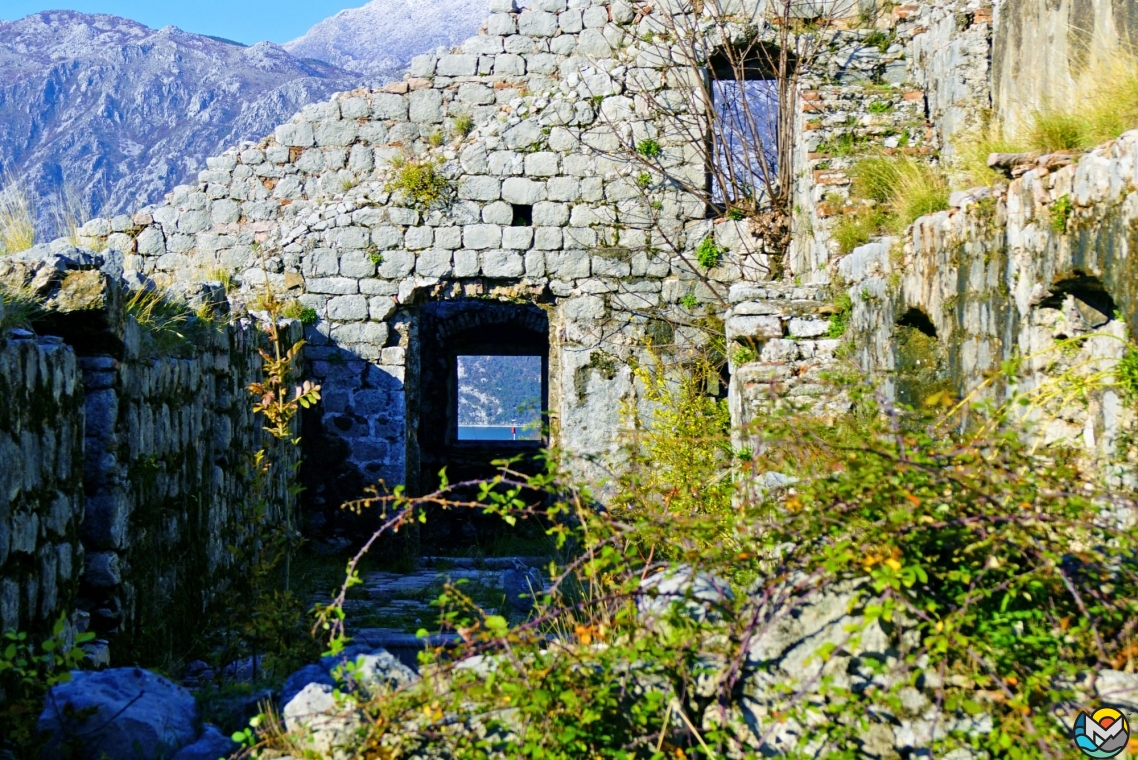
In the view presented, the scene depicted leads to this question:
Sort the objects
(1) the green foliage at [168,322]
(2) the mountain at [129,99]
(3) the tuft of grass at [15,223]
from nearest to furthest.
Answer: (1) the green foliage at [168,322] → (3) the tuft of grass at [15,223] → (2) the mountain at [129,99]

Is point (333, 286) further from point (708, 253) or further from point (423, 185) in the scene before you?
point (708, 253)

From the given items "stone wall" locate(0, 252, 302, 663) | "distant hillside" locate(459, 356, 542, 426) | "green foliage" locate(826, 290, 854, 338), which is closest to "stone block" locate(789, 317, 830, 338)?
"green foliage" locate(826, 290, 854, 338)

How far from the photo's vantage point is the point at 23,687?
3.48m

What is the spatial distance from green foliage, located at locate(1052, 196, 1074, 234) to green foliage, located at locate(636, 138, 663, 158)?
586 cm

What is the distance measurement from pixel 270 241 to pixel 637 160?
341cm

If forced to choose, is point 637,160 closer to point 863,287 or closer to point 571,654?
point 863,287

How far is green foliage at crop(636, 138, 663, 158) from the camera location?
928cm

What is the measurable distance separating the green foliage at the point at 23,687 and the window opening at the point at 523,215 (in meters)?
→ 6.29

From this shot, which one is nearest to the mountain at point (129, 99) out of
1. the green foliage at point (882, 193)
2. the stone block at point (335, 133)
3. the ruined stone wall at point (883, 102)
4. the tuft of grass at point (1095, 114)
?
the stone block at point (335, 133)

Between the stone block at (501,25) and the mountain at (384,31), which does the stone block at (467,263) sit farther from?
the mountain at (384,31)

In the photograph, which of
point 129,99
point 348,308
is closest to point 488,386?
point 129,99

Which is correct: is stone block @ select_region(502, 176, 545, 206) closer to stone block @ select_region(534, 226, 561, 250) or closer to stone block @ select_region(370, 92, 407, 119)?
stone block @ select_region(534, 226, 561, 250)

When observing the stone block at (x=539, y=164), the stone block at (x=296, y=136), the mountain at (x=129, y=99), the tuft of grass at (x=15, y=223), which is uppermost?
the mountain at (x=129, y=99)

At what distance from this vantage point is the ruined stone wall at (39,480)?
3.61m
